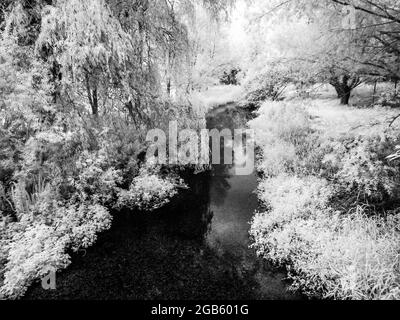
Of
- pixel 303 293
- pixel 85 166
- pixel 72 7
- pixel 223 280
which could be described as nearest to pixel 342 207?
pixel 303 293

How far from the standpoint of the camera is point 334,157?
7.07 metres

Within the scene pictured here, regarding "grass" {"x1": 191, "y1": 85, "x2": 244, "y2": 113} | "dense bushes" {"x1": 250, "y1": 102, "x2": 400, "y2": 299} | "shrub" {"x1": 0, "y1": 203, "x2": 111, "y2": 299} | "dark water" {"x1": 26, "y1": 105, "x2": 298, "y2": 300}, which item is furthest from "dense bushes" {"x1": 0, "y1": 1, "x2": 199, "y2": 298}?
"grass" {"x1": 191, "y1": 85, "x2": 244, "y2": 113}

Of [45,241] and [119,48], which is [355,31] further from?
[45,241]

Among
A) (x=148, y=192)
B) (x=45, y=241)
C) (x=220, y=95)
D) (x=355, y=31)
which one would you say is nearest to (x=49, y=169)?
(x=45, y=241)

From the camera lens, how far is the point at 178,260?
226 inches

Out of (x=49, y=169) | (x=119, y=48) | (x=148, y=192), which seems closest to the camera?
(x=119, y=48)

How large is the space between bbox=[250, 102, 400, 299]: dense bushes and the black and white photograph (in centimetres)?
3

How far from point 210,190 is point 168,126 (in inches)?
94.8

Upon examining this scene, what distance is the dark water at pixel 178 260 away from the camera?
495cm

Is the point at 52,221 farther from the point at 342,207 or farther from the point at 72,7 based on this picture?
the point at 342,207

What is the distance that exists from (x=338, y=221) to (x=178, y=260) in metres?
3.55

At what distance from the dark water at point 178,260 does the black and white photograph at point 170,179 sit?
1.3 inches

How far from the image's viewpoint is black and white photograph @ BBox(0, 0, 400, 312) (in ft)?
15.9

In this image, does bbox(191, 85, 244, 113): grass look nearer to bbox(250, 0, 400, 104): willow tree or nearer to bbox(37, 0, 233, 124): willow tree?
bbox(37, 0, 233, 124): willow tree
